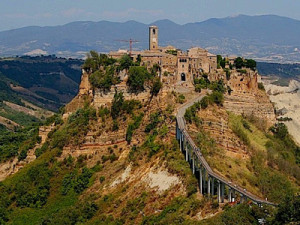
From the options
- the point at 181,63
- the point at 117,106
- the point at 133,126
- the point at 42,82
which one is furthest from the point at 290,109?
the point at 42,82

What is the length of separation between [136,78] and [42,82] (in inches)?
5357

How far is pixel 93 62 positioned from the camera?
179ft

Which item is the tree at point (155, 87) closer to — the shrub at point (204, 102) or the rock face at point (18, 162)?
the shrub at point (204, 102)

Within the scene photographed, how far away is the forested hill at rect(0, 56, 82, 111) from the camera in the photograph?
519 feet

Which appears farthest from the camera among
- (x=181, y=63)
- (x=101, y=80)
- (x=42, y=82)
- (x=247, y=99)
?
(x=42, y=82)

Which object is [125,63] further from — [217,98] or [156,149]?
[156,149]

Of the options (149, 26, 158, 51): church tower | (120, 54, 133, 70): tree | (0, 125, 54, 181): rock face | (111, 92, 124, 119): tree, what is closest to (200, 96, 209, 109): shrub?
(111, 92, 124, 119): tree

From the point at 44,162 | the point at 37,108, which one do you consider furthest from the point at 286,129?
the point at 37,108

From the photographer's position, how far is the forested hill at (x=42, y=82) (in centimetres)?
15825

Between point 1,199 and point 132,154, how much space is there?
11.4 meters

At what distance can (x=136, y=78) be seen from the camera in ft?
164

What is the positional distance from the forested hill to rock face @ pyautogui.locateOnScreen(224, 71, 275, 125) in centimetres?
9535

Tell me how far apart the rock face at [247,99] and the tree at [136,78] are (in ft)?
25.3

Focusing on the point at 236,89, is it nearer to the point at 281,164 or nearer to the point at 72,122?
the point at 281,164
